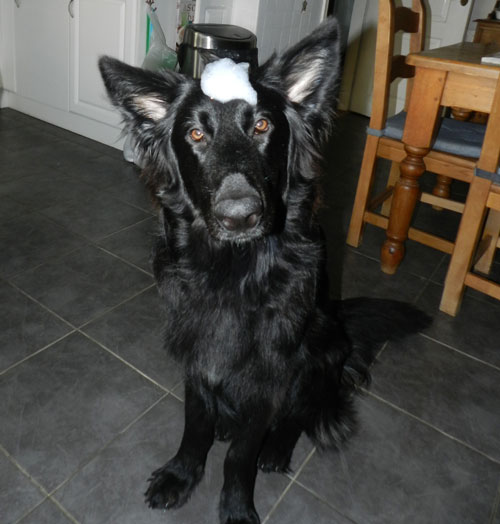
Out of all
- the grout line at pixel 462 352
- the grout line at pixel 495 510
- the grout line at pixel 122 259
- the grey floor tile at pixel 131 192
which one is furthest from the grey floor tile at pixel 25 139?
the grout line at pixel 495 510

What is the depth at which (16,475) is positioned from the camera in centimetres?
136

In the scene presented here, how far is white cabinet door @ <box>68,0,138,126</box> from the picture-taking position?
3.44m

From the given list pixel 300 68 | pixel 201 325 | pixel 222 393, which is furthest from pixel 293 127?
pixel 222 393

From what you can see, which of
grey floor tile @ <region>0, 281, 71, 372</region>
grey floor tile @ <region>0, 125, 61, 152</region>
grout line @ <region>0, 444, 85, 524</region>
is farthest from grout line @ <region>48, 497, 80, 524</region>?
grey floor tile @ <region>0, 125, 61, 152</region>

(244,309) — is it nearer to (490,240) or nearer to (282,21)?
(490,240)

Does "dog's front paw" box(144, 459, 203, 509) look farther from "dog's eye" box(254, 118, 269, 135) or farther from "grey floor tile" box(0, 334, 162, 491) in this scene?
"dog's eye" box(254, 118, 269, 135)

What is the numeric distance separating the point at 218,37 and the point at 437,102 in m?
1.52

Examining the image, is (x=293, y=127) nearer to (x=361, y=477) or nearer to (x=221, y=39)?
(x=361, y=477)

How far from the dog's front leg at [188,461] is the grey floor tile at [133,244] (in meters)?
1.09

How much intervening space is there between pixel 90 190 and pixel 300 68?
86.5 inches

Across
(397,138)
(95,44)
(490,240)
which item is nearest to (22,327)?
(397,138)

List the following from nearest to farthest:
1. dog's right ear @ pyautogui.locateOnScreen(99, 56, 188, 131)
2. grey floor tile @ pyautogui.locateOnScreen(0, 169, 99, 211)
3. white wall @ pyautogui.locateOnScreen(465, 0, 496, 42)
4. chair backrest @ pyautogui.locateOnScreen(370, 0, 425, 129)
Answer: dog's right ear @ pyautogui.locateOnScreen(99, 56, 188, 131), chair backrest @ pyautogui.locateOnScreen(370, 0, 425, 129), grey floor tile @ pyautogui.locateOnScreen(0, 169, 99, 211), white wall @ pyautogui.locateOnScreen(465, 0, 496, 42)

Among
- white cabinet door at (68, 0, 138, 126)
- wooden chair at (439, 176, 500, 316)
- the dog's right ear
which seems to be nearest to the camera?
the dog's right ear

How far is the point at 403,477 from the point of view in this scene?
4.82ft
